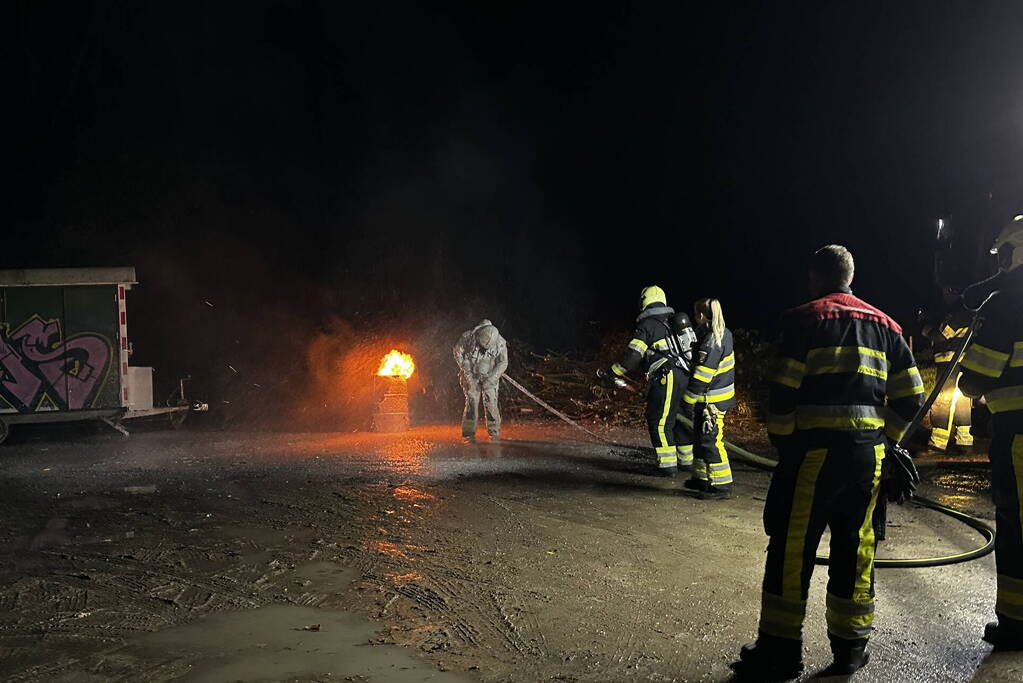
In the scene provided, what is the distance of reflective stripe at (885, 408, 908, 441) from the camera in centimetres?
432

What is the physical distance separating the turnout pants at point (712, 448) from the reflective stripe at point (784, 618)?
13.4ft

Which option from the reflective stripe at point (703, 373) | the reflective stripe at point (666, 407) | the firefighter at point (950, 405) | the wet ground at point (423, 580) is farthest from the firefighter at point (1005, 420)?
the firefighter at point (950, 405)

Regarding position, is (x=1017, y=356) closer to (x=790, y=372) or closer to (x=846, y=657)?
(x=790, y=372)

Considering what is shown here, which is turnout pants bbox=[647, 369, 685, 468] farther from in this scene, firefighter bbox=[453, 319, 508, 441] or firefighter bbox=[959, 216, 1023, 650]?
firefighter bbox=[959, 216, 1023, 650]

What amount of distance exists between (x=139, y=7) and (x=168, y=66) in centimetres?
208

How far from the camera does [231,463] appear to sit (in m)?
10.6

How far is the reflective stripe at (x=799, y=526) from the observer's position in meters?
4.12

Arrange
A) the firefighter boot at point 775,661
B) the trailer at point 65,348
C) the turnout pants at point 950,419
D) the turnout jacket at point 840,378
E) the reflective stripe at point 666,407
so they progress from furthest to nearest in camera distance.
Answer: the trailer at point 65,348 < the turnout pants at point 950,419 < the reflective stripe at point 666,407 < the turnout jacket at point 840,378 < the firefighter boot at point 775,661

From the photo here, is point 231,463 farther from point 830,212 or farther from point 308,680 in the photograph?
point 830,212

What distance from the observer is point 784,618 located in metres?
4.09

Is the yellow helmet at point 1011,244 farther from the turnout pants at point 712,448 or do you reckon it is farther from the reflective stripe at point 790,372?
the turnout pants at point 712,448

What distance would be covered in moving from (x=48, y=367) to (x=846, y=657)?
1320 cm

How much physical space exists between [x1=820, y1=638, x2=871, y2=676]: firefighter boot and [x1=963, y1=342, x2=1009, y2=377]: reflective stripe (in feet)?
5.44

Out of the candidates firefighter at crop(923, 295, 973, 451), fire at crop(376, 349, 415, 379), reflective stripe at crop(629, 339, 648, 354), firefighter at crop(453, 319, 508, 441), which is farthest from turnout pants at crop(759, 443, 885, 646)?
fire at crop(376, 349, 415, 379)
